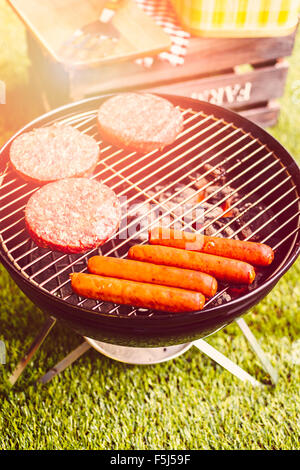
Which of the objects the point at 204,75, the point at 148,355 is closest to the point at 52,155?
the point at 148,355

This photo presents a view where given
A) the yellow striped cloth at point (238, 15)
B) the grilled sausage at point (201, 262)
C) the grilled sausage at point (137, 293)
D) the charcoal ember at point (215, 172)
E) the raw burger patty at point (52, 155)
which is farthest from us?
the yellow striped cloth at point (238, 15)

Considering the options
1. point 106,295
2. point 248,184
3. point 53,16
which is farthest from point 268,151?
point 53,16

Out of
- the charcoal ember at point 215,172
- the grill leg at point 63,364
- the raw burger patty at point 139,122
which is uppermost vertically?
the raw burger patty at point 139,122

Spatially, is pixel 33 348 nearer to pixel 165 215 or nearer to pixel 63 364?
pixel 63 364

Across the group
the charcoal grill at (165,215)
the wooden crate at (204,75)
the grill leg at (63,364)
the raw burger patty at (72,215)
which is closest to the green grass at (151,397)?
the grill leg at (63,364)

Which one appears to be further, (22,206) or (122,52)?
(122,52)

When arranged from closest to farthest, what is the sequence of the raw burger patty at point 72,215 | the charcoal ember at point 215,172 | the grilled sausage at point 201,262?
the grilled sausage at point 201,262
the raw burger patty at point 72,215
the charcoal ember at point 215,172

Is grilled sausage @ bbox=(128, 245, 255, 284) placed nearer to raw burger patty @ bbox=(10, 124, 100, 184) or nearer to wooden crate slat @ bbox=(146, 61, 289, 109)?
raw burger patty @ bbox=(10, 124, 100, 184)

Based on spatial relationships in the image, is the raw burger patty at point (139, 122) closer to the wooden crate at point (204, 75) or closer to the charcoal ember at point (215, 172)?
the charcoal ember at point (215, 172)

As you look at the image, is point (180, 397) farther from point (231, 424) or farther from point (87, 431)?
point (87, 431)
